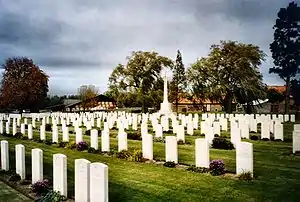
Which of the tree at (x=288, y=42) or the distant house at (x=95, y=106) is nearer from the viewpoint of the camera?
the tree at (x=288, y=42)

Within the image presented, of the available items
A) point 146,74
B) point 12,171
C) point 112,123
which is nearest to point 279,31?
point 146,74

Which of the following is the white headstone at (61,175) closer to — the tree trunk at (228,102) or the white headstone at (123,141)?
the white headstone at (123,141)

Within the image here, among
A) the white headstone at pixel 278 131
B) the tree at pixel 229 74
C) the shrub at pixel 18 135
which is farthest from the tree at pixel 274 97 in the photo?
the shrub at pixel 18 135

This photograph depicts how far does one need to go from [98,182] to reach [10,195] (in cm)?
366

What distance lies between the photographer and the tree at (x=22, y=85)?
63.8 metres

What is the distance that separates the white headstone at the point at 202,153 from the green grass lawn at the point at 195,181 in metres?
0.67

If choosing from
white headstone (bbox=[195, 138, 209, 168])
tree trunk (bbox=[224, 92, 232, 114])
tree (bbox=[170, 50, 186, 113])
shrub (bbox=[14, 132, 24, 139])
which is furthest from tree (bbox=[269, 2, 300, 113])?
white headstone (bbox=[195, 138, 209, 168])

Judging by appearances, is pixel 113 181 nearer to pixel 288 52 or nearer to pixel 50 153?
pixel 50 153

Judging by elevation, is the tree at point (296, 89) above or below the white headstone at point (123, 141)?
above

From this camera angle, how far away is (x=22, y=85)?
6500cm

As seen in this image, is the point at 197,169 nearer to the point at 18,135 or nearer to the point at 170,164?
the point at 170,164

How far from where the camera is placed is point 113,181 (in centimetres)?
1167

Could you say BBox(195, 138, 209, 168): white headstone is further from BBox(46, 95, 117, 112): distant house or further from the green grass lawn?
BBox(46, 95, 117, 112): distant house

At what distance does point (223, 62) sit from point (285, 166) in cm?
3573
